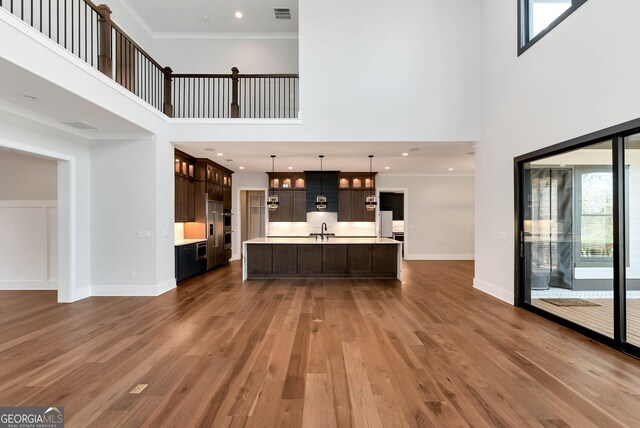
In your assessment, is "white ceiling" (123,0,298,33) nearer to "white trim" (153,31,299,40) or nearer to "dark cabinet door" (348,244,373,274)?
"white trim" (153,31,299,40)

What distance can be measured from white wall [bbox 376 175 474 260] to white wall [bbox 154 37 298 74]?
479 centimetres

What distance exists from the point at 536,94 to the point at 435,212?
6042mm

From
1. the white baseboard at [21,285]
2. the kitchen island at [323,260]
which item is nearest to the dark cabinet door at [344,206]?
the kitchen island at [323,260]

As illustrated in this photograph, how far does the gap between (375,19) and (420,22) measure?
2.78 ft

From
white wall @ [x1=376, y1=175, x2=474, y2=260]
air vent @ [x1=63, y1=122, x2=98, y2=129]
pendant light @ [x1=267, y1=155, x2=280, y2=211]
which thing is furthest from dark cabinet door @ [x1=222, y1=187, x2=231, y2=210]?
white wall @ [x1=376, y1=175, x2=474, y2=260]

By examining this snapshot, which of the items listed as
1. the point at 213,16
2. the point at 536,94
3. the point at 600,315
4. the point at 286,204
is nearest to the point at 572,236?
the point at 600,315

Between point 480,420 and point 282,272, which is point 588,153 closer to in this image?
point 480,420

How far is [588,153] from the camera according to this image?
136 inches

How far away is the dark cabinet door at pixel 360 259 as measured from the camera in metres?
6.64

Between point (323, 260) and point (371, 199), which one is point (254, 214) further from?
point (371, 199)

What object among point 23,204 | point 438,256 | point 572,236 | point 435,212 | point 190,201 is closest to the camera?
point 572,236

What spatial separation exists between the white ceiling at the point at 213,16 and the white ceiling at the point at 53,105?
3.51m

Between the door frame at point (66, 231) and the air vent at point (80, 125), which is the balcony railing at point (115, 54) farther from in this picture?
the door frame at point (66, 231)

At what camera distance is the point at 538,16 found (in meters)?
4.19
